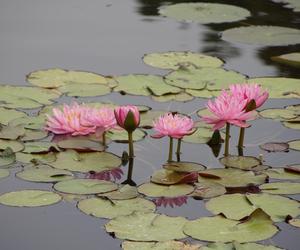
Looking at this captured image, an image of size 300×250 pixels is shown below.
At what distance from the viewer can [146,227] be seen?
89.8 inches

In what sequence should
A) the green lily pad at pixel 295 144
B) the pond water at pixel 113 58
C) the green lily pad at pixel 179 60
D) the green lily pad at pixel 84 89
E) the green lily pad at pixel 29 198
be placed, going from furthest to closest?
→ 1. the green lily pad at pixel 179 60
2. the green lily pad at pixel 84 89
3. the green lily pad at pixel 295 144
4. the green lily pad at pixel 29 198
5. the pond water at pixel 113 58

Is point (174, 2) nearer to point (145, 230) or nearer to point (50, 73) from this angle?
point (50, 73)

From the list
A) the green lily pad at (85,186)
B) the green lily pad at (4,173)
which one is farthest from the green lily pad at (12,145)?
the green lily pad at (85,186)

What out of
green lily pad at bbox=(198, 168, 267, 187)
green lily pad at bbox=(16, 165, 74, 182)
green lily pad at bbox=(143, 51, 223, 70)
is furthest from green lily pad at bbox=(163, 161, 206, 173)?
green lily pad at bbox=(143, 51, 223, 70)

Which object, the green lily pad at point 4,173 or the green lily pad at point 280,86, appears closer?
the green lily pad at point 4,173

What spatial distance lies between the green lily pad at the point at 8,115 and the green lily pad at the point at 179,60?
82 centimetres

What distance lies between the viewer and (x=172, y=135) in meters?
2.67

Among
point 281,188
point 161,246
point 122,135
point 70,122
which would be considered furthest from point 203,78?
point 161,246

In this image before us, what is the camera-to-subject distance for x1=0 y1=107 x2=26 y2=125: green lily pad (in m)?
3.03

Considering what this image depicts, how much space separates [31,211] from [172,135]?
0.53 metres

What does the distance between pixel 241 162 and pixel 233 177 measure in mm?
136

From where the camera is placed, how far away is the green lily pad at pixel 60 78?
11.2 ft

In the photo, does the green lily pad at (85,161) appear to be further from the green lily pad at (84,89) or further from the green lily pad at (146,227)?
the green lily pad at (84,89)

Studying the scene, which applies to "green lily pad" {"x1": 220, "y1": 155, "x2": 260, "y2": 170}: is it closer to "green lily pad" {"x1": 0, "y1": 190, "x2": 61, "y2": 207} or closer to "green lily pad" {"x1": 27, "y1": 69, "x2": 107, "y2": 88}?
"green lily pad" {"x1": 0, "y1": 190, "x2": 61, "y2": 207}
